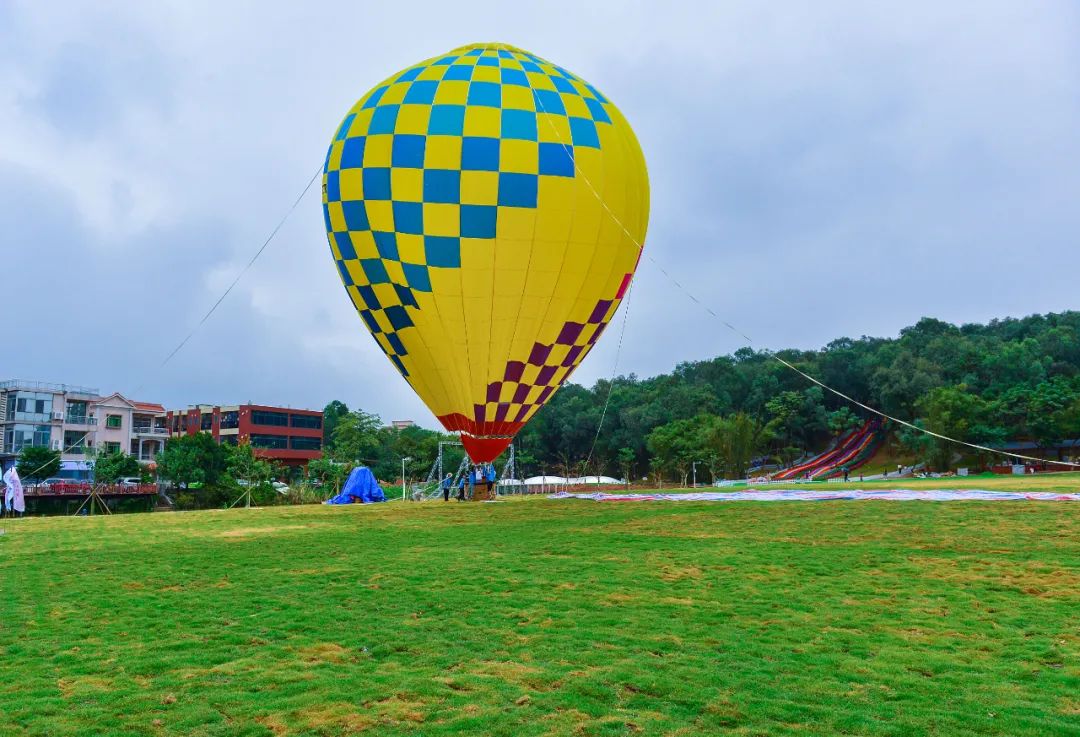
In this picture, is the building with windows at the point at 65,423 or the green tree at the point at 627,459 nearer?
the building with windows at the point at 65,423

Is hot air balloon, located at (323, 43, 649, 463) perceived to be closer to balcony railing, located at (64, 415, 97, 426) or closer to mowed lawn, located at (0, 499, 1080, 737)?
mowed lawn, located at (0, 499, 1080, 737)

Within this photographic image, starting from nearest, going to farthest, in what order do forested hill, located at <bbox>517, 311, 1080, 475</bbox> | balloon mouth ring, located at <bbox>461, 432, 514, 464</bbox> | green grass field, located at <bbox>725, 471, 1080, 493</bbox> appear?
balloon mouth ring, located at <bbox>461, 432, 514, 464</bbox> → green grass field, located at <bbox>725, 471, 1080, 493</bbox> → forested hill, located at <bbox>517, 311, 1080, 475</bbox>

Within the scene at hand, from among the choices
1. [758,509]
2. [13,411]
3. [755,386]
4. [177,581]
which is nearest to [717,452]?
[755,386]

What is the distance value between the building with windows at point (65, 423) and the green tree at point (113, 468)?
5.57 metres

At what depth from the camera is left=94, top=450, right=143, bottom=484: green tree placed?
52625mm

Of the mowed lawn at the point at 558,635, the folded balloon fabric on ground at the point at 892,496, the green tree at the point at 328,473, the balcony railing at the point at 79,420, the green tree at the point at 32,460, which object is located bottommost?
the mowed lawn at the point at 558,635

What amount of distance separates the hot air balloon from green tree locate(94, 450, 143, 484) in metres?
36.8

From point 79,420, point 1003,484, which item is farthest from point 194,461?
point 1003,484

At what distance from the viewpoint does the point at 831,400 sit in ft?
299

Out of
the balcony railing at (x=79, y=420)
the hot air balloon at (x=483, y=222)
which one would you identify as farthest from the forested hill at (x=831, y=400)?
the hot air balloon at (x=483, y=222)

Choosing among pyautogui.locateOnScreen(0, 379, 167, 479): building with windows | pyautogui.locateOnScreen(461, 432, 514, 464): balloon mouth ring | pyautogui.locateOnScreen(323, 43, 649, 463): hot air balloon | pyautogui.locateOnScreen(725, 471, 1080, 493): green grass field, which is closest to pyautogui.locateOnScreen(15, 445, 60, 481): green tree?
pyautogui.locateOnScreen(0, 379, 167, 479): building with windows

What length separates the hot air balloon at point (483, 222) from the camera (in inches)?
813

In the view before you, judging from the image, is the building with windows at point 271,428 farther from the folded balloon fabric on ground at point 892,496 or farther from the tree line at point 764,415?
the folded balloon fabric on ground at point 892,496

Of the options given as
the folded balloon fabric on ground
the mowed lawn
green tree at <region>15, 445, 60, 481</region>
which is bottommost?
the mowed lawn
